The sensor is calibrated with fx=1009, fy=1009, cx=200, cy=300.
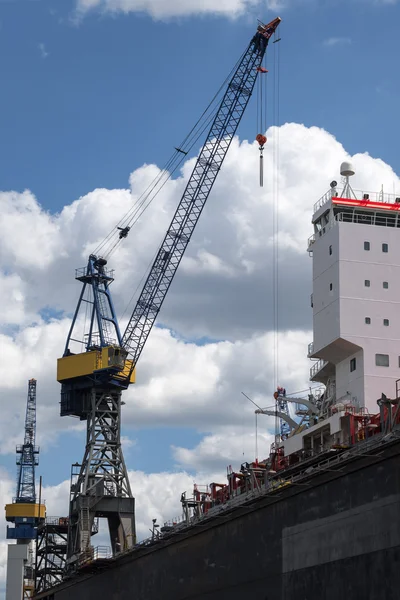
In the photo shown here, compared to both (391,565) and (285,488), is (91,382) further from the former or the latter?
(391,565)

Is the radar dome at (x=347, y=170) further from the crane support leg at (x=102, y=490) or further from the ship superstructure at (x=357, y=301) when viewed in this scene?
the crane support leg at (x=102, y=490)

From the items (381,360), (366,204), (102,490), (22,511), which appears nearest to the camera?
(381,360)

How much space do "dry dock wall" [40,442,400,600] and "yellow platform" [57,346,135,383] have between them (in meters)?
41.6

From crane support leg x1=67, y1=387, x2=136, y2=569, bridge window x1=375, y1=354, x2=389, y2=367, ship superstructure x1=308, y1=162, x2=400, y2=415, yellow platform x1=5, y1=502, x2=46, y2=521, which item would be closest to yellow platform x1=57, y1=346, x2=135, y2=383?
crane support leg x1=67, y1=387, x2=136, y2=569

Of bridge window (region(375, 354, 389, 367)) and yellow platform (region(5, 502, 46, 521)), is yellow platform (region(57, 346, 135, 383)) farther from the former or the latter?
yellow platform (region(5, 502, 46, 521))

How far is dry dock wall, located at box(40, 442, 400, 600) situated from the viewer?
158 feet

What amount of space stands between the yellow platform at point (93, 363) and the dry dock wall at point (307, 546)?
4157cm

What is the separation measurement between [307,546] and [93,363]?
65.2 m

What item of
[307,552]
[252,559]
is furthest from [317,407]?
[307,552]

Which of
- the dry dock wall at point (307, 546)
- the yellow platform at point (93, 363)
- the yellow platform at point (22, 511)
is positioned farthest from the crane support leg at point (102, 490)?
the yellow platform at point (22, 511)

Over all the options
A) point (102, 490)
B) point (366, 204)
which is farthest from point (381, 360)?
point (102, 490)

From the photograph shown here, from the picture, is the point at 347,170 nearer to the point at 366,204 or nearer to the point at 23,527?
the point at 366,204

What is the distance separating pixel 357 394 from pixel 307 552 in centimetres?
1897

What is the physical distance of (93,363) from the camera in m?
117
